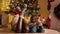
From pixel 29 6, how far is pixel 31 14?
56 mm

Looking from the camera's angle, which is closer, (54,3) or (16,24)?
(16,24)

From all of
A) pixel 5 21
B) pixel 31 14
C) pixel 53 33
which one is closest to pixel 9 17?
pixel 5 21

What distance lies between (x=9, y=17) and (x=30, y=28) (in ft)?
0.50

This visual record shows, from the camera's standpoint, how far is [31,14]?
3.07 ft

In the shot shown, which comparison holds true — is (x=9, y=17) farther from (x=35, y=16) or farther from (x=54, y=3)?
(x=54, y=3)

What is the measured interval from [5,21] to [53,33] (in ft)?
1.03

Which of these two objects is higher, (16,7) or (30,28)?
(16,7)

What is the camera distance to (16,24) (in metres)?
0.87

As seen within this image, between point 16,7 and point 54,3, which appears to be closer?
point 16,7

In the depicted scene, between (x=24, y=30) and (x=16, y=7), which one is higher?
(x=16, y=7)

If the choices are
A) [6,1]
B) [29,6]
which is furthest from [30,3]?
[6,1]

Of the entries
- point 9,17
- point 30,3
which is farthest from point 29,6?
point 9,17

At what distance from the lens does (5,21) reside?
94 cm

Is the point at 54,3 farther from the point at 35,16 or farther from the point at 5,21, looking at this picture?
the point at 5,21
